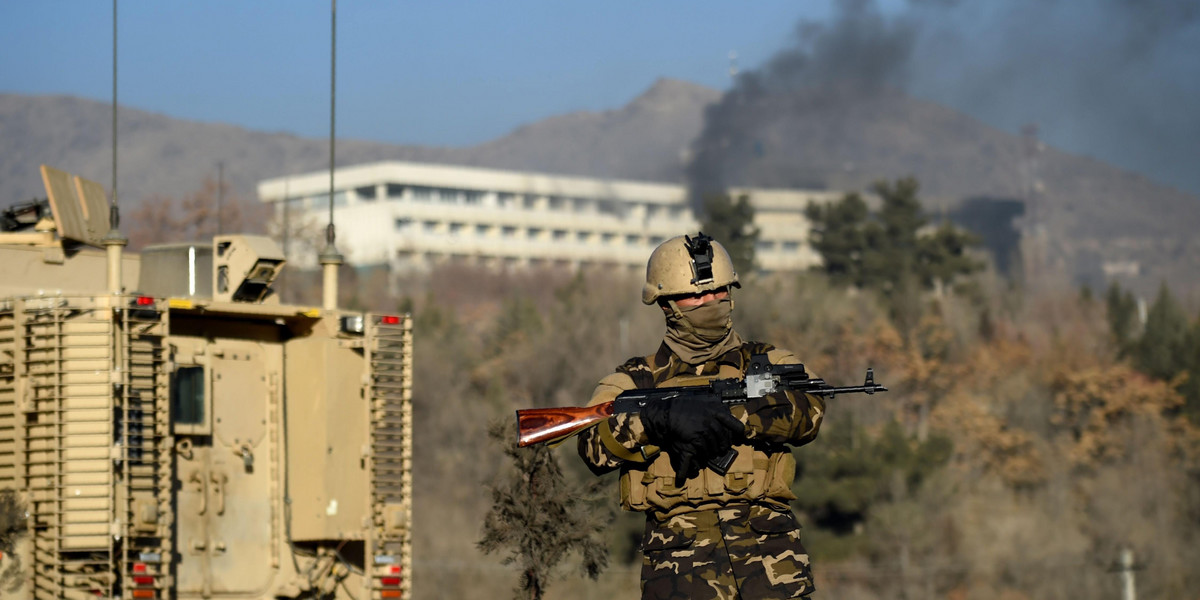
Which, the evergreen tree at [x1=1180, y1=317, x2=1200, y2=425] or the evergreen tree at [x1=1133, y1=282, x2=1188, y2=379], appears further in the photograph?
the evergreen tree at [x1=1133, y1=282, x2=1188, y2=379]

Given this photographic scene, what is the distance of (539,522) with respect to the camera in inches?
393

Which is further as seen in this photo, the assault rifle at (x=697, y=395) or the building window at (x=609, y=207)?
the building window at (x=609, y=207)

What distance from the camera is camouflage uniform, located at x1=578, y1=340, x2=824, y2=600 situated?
6270 millimetres

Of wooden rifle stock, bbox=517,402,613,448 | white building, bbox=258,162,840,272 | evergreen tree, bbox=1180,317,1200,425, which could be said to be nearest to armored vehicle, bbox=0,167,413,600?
wooden rifle stock, bbox=517,402,613,448

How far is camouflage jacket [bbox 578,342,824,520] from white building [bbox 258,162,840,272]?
79494 millimetres

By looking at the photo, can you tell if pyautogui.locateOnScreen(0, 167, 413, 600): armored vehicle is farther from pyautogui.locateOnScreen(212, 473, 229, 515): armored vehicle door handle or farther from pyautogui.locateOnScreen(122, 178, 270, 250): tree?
pyautogui.locateOnScreen(122, 178, 270, 250): tree

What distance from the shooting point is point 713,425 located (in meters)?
5.95

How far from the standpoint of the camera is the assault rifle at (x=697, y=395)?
6148 mm

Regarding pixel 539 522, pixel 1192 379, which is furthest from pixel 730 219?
pixel 539 522

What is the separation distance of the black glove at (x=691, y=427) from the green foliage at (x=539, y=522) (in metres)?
3.85

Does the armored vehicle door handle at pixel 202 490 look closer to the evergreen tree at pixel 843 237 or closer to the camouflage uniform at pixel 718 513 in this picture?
the camouflage uniform at pixel 718 513

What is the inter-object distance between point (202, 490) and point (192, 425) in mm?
422

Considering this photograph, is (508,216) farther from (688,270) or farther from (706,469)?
(706,469)

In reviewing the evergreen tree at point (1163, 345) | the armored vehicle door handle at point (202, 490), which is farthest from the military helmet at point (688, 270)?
the evergreen tree at point (1163, 345)
